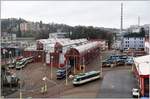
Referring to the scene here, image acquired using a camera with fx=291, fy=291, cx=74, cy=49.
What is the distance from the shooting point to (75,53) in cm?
950

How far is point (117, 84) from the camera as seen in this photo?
7145mm

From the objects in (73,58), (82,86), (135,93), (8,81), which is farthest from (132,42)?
(135,93)

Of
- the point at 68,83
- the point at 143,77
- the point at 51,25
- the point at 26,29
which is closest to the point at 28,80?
the point at 68,83

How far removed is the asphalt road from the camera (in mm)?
6234

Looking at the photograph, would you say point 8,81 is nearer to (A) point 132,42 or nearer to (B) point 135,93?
(B) point 135,93

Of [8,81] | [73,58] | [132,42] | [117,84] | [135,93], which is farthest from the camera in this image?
[132,42]

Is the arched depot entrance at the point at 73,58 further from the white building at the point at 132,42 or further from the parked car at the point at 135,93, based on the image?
the white building at the point at 132,42

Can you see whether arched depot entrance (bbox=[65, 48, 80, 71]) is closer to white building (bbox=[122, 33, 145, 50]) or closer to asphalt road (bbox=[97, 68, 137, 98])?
asphalt road (bbox=[97, 68, 137, 98])

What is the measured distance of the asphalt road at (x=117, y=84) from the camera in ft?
20.5

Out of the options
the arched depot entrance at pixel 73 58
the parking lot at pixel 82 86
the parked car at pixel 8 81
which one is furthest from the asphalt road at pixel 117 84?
the parked car at pixel 8 81

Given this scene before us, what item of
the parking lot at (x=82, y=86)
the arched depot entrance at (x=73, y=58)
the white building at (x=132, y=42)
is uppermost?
the white building at (x=132, y=42)

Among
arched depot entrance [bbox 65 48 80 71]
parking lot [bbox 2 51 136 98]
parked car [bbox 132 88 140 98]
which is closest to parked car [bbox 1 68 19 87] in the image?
parking lot [bbox 2 51 136 98]

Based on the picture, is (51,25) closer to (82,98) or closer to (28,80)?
(28,80)

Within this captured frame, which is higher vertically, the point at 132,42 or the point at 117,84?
the point at 132,42
